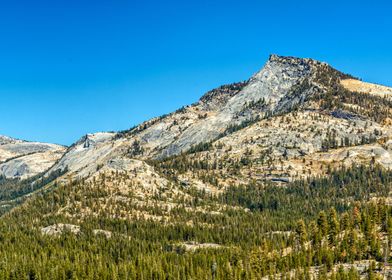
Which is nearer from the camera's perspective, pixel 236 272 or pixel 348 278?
pixel 348 278

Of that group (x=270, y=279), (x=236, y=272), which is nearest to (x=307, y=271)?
(x=270, y=279)

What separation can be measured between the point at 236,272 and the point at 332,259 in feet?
128

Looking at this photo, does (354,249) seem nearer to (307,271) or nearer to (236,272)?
(307,271)

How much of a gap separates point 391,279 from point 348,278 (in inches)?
621

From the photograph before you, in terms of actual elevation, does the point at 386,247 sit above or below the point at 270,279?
above

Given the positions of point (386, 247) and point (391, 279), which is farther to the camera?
point (386, 247)

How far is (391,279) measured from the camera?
17338 cm

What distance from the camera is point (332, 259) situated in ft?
655

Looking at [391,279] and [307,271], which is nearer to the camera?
[391,279]

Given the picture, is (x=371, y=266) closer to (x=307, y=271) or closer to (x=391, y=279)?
(x=391, y=279)

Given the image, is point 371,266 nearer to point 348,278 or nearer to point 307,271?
point 348,278

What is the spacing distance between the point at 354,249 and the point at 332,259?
9.77 metres

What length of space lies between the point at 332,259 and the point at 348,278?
2809cm

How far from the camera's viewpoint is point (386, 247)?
634 ft
